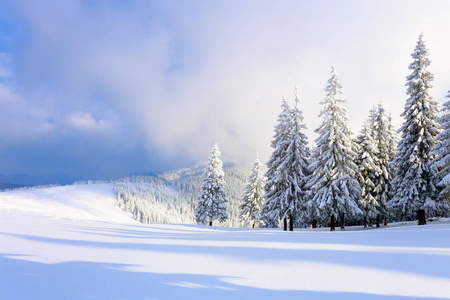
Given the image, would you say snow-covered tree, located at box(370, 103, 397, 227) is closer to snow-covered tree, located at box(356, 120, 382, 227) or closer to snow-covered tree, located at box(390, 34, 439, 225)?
snow-covered tree, located at box(356, 120, 382, 227)

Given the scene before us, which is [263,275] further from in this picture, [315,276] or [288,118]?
[288,118]

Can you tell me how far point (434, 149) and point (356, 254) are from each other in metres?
17.8

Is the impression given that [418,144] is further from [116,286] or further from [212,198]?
[212,198]

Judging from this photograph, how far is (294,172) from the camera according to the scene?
83.7ft

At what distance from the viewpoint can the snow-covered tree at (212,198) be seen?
3897 cm

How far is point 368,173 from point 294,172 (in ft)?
34.8

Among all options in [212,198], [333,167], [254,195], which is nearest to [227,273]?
[333,167]

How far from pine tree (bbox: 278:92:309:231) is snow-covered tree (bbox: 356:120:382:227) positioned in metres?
7.23

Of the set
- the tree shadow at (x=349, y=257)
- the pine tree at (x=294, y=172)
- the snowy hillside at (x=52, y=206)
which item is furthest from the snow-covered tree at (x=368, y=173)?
the snowy hillside at (x=52, y=206)

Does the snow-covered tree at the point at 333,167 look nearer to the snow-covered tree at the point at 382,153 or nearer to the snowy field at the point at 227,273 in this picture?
the snow-covered tree at the point at 382,153

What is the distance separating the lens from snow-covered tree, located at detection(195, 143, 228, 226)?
39.0 meters

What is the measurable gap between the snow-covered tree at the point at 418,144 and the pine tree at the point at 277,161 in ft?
37.0

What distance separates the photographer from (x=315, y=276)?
5.73 m

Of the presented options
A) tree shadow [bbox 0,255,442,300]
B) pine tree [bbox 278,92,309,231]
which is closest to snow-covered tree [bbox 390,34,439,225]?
pine tree [bbox 278,92,309,231]
